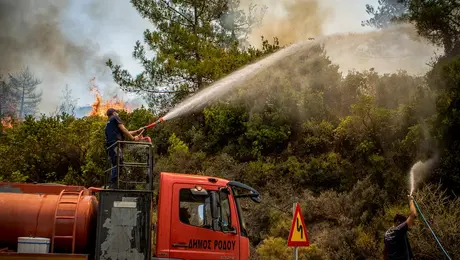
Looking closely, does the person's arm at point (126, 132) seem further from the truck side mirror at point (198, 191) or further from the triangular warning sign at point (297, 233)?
the triangular warning sign at point (297, 233)

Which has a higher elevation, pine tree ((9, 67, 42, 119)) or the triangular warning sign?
pine tree ((9, 67, 42, 119))

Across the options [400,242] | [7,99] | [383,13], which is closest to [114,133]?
[400,242]

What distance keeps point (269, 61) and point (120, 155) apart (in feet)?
58.9

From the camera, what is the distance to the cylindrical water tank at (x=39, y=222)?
25.5 ft

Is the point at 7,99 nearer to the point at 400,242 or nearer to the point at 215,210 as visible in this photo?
the point at 215,210

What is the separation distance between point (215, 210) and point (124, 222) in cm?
150

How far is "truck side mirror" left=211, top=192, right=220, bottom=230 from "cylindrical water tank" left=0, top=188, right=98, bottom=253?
1.93 m

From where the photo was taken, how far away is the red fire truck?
7754 mm

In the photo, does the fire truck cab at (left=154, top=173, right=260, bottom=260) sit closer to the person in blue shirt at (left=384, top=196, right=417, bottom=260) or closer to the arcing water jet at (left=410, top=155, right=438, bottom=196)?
the person in blue shirt at (left=384, top=196, right=417, bottom=260)

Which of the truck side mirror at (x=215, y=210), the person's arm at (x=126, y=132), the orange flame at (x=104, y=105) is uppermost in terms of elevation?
the orange flame at (x=104, y=105)

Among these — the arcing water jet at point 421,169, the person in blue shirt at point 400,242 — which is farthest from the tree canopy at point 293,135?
the person in blue shirt at point 400,242

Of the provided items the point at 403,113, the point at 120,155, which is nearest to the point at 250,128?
the point at 403,113

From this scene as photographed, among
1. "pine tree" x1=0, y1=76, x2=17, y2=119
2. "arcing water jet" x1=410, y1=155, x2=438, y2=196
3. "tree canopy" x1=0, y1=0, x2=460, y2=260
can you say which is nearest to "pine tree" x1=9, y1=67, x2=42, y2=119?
"pine tree" x1=0, y1=76, x2=17, y2=119

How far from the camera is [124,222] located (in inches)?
309
